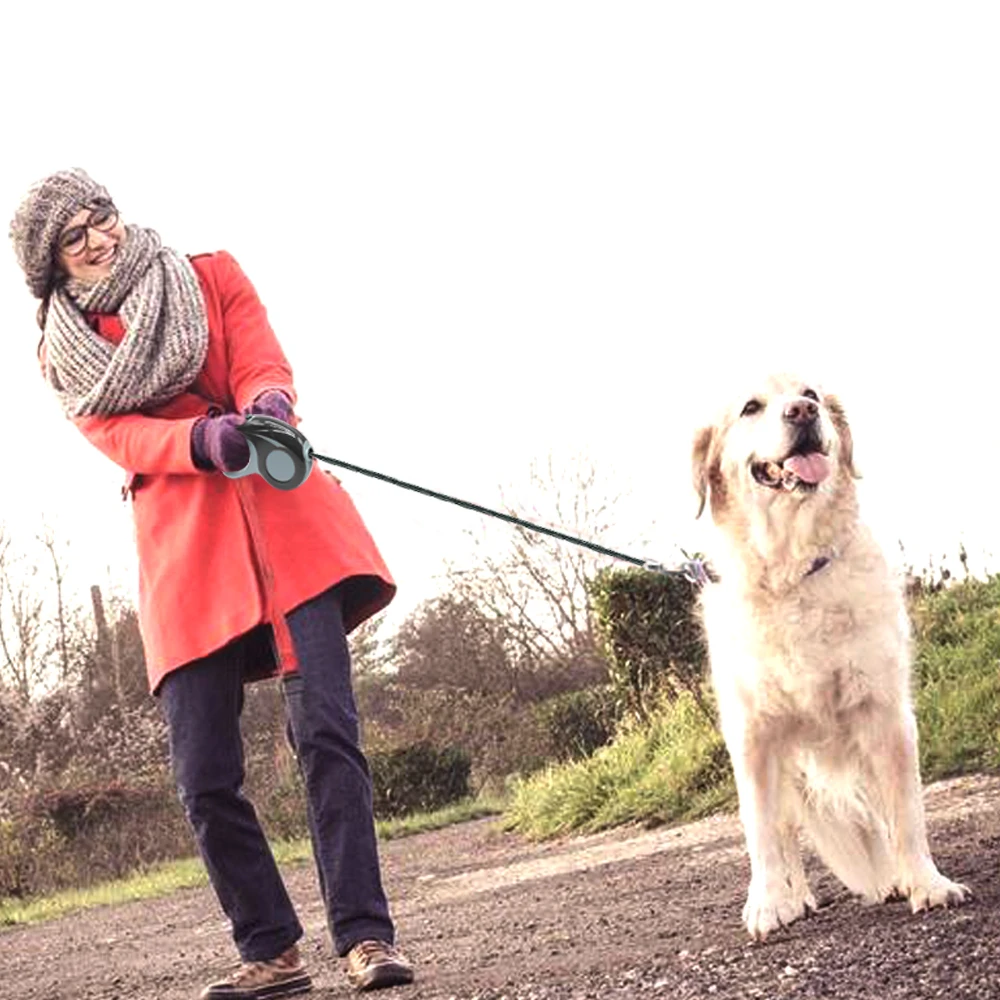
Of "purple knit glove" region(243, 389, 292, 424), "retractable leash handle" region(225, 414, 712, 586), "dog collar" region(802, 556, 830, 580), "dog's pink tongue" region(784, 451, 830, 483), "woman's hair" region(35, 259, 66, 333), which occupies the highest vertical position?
"woman's hair" region(35, 259, 66, 333)

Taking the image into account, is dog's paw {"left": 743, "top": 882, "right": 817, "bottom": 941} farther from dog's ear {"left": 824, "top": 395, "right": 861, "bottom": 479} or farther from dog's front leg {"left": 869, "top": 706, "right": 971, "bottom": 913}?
dog's ear {"left": 824, "top": 395, "right": 861, "bottom": 479}

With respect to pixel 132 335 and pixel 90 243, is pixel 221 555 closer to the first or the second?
pixel 132 335

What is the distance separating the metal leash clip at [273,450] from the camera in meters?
4.24

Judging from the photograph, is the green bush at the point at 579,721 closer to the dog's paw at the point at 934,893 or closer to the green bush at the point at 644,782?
the green bush at the point at 644,782

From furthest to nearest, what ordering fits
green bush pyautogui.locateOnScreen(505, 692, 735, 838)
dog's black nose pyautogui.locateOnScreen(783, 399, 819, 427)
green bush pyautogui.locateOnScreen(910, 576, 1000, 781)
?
green bush pyautogui.locateOnScreen(505, 692, 735, 838) → green bush pyautogui.locateOnScreen(910, 576, 1000, 781) → dog's black nose pyautogui.locateOnScreen(783, 399, 819, 427)

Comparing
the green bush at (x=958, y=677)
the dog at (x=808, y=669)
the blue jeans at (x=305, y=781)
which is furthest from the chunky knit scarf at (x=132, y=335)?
the green bush at (x=958, y=677)

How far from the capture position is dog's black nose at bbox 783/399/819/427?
421cm

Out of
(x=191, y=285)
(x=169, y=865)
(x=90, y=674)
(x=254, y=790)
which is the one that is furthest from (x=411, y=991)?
(x=90, y=674)

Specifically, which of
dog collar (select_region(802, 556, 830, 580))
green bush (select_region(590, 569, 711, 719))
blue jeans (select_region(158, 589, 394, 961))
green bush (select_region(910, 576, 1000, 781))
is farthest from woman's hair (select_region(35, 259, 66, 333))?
green bush (select_region(590, 569, 711, 719))

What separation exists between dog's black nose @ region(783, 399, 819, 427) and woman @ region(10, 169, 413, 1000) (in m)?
1.17

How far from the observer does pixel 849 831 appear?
432 cm

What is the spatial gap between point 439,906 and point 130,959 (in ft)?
4.49

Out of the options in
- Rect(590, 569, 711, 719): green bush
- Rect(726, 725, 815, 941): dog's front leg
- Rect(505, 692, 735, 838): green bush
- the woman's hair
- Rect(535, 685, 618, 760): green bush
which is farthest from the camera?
Rect(535, 685, 618, 760): green bush

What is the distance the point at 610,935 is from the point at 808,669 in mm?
1136
